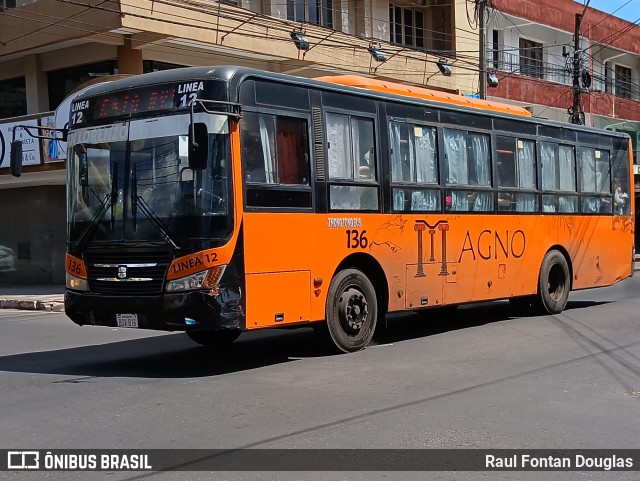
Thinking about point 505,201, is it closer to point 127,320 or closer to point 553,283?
point 553,283

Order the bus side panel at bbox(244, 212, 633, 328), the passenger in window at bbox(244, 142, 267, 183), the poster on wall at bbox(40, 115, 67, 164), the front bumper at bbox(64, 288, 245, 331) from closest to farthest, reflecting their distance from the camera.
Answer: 1. the front bumper at bbox(64, 288, 245, 331)
2. the passenger in window at bbox(244, 142, 267, 183)
3. the bus side panel at bbox(244, 212, 633, 328)
4. the poster on wall at bbox(40, 115, 67, 164)

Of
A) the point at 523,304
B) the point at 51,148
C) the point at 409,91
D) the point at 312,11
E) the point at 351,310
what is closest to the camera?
the point at 351,310

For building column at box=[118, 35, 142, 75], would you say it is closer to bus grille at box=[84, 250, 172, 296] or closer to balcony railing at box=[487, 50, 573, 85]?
bus grille at box=[84, 250, 172, 296]

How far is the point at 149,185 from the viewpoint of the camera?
952 centimetres

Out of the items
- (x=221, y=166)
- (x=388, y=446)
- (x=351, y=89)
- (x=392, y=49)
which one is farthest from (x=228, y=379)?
(x=392, y=49)

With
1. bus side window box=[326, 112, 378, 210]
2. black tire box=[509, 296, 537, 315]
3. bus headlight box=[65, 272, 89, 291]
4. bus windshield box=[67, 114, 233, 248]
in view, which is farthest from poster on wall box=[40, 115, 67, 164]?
bus side window box=[326, 112, 378, 210]

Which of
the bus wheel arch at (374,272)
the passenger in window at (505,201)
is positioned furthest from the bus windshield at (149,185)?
the passenger in window at (505,201)

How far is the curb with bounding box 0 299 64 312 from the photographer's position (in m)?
19.8

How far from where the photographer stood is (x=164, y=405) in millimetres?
7934

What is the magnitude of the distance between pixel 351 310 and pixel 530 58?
2876 cm

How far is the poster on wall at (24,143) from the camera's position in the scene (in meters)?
23.6

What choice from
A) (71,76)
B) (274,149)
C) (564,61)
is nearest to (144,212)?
(274,149)

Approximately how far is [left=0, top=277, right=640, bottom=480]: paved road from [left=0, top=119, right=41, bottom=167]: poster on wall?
11.3 m

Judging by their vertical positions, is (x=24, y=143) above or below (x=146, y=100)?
above
